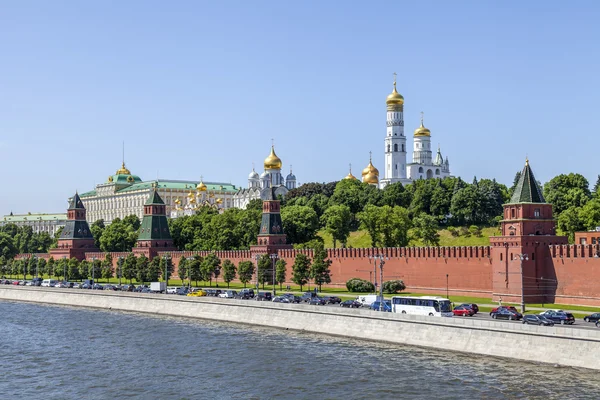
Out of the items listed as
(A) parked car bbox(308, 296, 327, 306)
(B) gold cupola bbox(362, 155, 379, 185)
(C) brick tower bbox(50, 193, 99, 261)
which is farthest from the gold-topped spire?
(A) parked car bbox(308, 296, 327, 306)

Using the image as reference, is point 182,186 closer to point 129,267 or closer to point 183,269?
point 129,267

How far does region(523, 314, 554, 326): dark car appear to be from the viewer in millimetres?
44828

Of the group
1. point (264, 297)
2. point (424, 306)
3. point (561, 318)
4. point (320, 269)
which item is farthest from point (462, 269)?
point (561, 318)

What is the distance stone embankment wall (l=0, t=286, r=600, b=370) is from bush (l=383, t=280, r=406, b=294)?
1353cm

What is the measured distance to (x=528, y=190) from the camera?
2398 inches

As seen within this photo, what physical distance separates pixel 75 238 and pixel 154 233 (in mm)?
14389

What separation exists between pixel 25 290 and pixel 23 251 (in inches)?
2226

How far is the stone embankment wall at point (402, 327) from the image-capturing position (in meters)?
40.0

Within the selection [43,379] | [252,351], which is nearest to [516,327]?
[252,351]

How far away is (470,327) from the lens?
44719 mm

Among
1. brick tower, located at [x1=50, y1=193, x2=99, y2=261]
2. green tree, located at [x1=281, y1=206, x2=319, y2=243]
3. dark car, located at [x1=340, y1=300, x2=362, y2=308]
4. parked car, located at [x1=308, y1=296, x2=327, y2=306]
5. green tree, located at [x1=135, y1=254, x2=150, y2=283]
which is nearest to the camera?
dark car, located at [x1=340, y1=300, x2=362, y2=308]

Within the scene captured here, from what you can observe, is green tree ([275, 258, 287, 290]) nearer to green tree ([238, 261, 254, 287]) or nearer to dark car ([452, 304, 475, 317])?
green tree ([238, 261, 254, 287])

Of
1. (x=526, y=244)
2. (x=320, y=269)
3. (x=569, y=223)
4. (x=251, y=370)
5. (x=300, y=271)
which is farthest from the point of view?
(x=569, y=223)

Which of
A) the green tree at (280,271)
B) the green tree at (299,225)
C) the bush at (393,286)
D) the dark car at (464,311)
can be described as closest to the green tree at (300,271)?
the green tree at (280,271)
